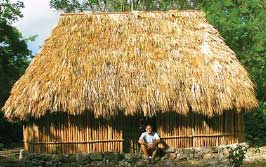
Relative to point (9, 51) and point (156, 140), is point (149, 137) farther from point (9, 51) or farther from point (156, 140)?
point (9, 51)

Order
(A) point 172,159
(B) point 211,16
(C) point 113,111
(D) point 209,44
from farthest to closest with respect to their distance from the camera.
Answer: (B) point 211,16, (D) point 209,44, (A) point 172,159, (C) point 113,111

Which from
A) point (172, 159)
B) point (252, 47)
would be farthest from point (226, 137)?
point (252, 47)

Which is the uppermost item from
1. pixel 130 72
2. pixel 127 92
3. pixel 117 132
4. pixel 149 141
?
pixel 130 72

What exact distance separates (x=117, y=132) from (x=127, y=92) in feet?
4.18

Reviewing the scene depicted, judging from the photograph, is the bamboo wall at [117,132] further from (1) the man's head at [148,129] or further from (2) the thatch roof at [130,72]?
(2) the thatch roof at [130,72]

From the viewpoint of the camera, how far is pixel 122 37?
49.9ft

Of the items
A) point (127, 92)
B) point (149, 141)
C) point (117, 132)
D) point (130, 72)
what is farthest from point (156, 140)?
point (130, 72)

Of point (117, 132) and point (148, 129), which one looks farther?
point (117, 132)

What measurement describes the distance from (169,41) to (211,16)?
6173mm

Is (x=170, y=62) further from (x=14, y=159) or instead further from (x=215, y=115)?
(x=14, y=159)

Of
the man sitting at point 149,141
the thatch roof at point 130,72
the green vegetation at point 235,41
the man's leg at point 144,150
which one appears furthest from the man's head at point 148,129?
the green vegetation at point 235,41

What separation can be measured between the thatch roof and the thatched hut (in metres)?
0.03

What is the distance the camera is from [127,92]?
13430mm

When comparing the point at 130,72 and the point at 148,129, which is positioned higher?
the point at 130,72
